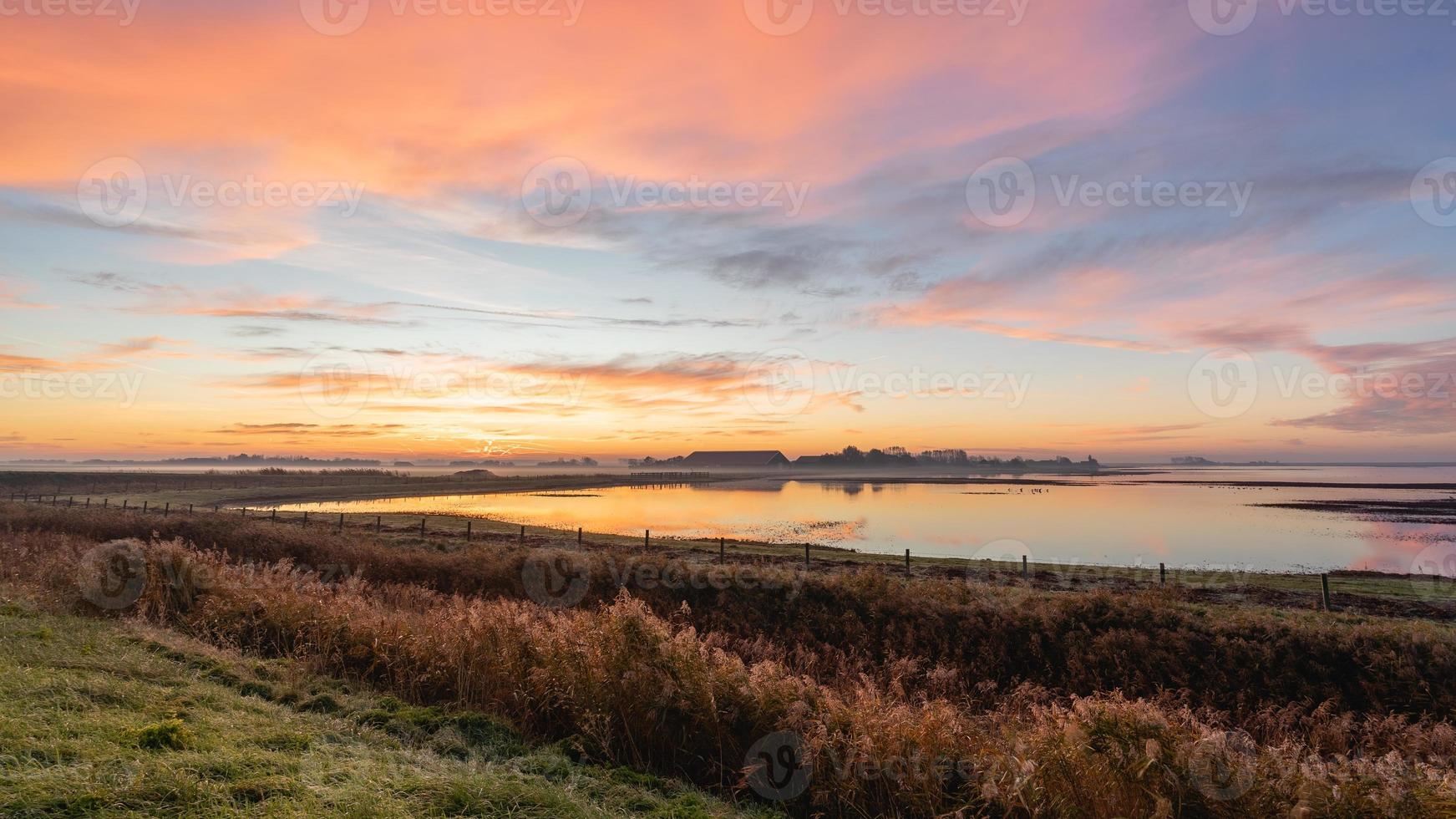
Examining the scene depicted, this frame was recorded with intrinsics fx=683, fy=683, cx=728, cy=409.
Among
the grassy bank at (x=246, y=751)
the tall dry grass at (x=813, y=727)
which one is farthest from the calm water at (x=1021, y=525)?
the grassy bank at (x=246, y=751)

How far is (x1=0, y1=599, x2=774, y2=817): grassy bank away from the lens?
5.64 metres

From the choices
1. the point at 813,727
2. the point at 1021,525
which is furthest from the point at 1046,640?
the point at 1021,525

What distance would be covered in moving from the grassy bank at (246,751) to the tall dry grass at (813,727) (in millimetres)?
823

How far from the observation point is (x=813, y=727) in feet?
28.3

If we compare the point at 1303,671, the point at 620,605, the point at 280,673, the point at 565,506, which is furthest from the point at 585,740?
the point at 565,506

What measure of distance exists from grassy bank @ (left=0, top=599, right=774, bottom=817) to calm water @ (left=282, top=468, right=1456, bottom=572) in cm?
3561

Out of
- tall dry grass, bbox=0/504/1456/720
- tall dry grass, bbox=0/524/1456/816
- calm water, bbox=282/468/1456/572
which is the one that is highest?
tall dry grass, bbox=0/524/1456/816

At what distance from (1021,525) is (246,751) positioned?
63155 mm

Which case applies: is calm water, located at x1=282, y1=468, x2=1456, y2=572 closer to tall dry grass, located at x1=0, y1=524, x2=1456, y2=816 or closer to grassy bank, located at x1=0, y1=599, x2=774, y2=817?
tall dry grass, located at x1=0, y1=524, x2=1456, y2=816

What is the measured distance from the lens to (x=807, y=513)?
2977 inches

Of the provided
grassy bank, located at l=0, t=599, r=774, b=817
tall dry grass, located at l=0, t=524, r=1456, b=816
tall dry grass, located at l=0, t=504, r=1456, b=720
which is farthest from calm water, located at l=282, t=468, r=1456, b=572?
grassy bank, located at l=0, t=599, r=774, b=817

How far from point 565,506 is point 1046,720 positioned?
7676 centimetres

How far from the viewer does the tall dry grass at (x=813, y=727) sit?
690cm

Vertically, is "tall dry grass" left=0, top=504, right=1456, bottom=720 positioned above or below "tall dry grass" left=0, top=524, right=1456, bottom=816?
below
